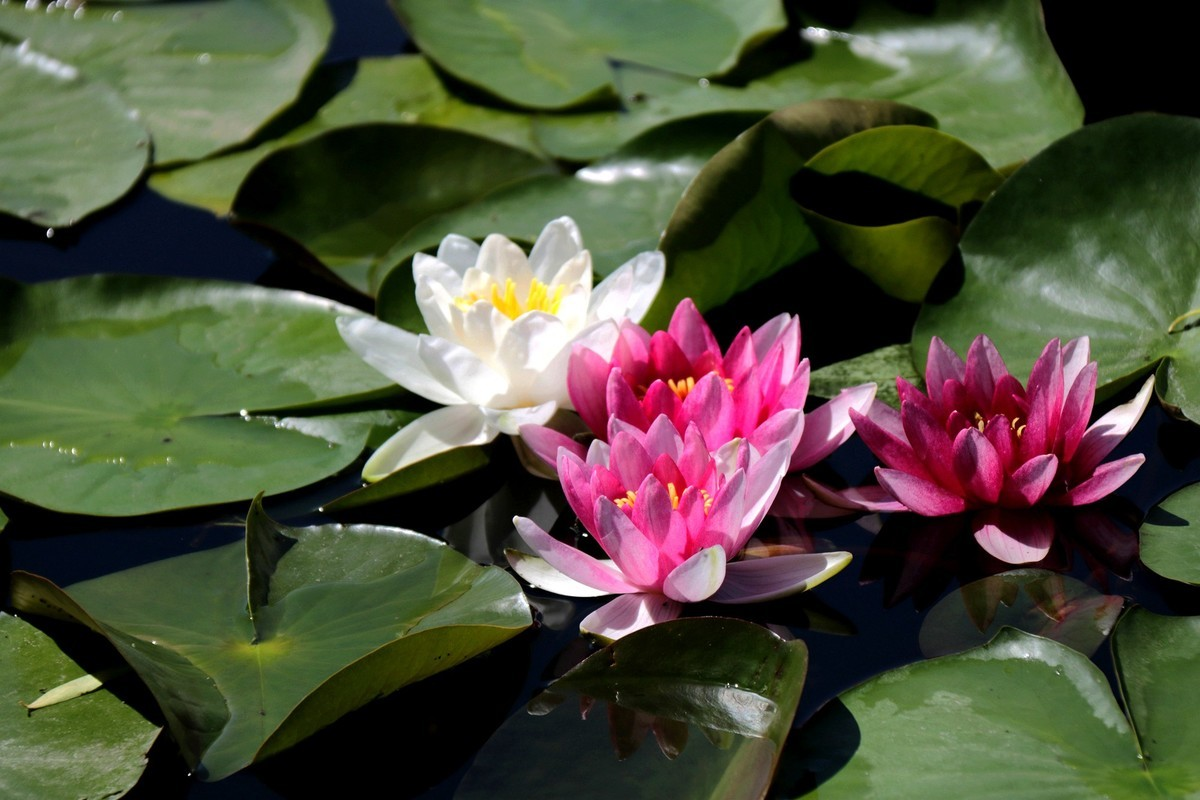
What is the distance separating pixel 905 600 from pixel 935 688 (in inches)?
10.1

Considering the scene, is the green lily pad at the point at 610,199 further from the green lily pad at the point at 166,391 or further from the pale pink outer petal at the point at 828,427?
the pale pink outer petal at the point at 828,427

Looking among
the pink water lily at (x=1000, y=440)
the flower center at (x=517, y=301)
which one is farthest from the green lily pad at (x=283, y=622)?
the pink water lily at (x=1000, y=440)

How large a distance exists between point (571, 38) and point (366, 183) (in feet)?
2.84

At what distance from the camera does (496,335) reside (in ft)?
5.93

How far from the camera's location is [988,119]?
2.57 m

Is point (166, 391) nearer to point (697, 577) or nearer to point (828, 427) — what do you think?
point (697, 577)

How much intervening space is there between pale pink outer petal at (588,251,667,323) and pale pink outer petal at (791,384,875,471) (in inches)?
14.3

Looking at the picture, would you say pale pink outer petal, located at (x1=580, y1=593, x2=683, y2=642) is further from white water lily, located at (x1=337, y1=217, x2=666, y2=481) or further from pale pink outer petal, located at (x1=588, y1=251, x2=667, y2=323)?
pale pink outer petal, located at (x1=588, y1=251, x2=667, y2=323)

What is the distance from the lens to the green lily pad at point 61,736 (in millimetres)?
1356

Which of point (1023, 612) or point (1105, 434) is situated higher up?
point (1105, 434)

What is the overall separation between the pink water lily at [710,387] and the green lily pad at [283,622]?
367mm

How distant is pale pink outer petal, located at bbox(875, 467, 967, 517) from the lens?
65.0 inches

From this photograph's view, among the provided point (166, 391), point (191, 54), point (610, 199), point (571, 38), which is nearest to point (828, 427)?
point (610, 199)

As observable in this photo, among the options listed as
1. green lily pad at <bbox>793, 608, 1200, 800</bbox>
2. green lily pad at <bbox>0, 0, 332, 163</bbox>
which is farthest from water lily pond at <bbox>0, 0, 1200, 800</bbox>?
green lily pad at <bbox>0, 0, 332, 163</bbox>
